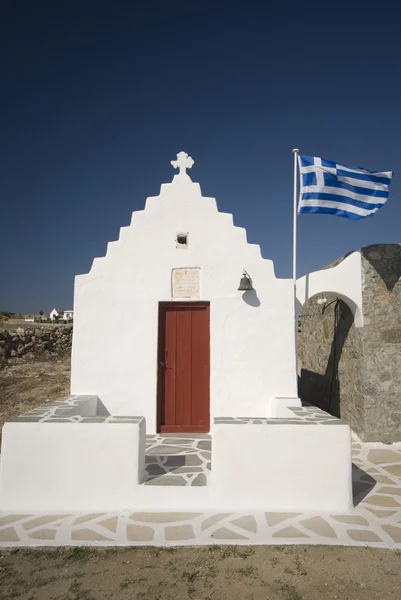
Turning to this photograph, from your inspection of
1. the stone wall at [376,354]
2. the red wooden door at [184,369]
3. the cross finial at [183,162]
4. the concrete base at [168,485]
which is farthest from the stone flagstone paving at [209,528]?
the cross finial at [183,162]

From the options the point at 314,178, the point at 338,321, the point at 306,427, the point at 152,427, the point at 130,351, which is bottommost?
the point at 152,427

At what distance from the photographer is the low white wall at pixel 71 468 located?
14.8 ft

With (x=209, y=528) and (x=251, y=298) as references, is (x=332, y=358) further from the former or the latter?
(x=209, y=528)

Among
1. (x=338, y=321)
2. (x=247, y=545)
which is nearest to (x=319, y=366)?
(x=338, y=321)

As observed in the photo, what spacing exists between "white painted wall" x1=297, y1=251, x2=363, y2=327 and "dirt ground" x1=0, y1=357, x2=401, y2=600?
4437mm

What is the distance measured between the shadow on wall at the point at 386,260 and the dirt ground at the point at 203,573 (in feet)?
16.2

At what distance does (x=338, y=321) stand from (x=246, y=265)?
283 cm

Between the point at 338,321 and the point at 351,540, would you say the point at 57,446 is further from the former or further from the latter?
the point at 338,321

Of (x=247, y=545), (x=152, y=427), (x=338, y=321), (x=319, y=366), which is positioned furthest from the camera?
(x=319, y=366)

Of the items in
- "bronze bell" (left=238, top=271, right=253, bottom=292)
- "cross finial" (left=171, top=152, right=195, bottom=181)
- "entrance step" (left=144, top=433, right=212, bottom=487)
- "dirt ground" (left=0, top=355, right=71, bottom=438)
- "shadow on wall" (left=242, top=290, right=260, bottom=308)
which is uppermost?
"cross finial" (left=171, top=152, right=195, bottom=181)

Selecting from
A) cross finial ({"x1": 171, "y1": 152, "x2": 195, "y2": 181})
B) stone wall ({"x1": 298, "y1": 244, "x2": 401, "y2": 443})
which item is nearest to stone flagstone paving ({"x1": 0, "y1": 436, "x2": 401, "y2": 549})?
stone wall ({"x1": 298, "y1": 244, "x2": 401, "y2": 443})

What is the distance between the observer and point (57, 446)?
14.9 feet

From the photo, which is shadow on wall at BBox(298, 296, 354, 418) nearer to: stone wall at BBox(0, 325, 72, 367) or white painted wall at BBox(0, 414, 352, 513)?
white painted wall at BBox(0, 414, 352, 513)

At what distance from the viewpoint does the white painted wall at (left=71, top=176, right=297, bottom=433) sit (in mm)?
6742
